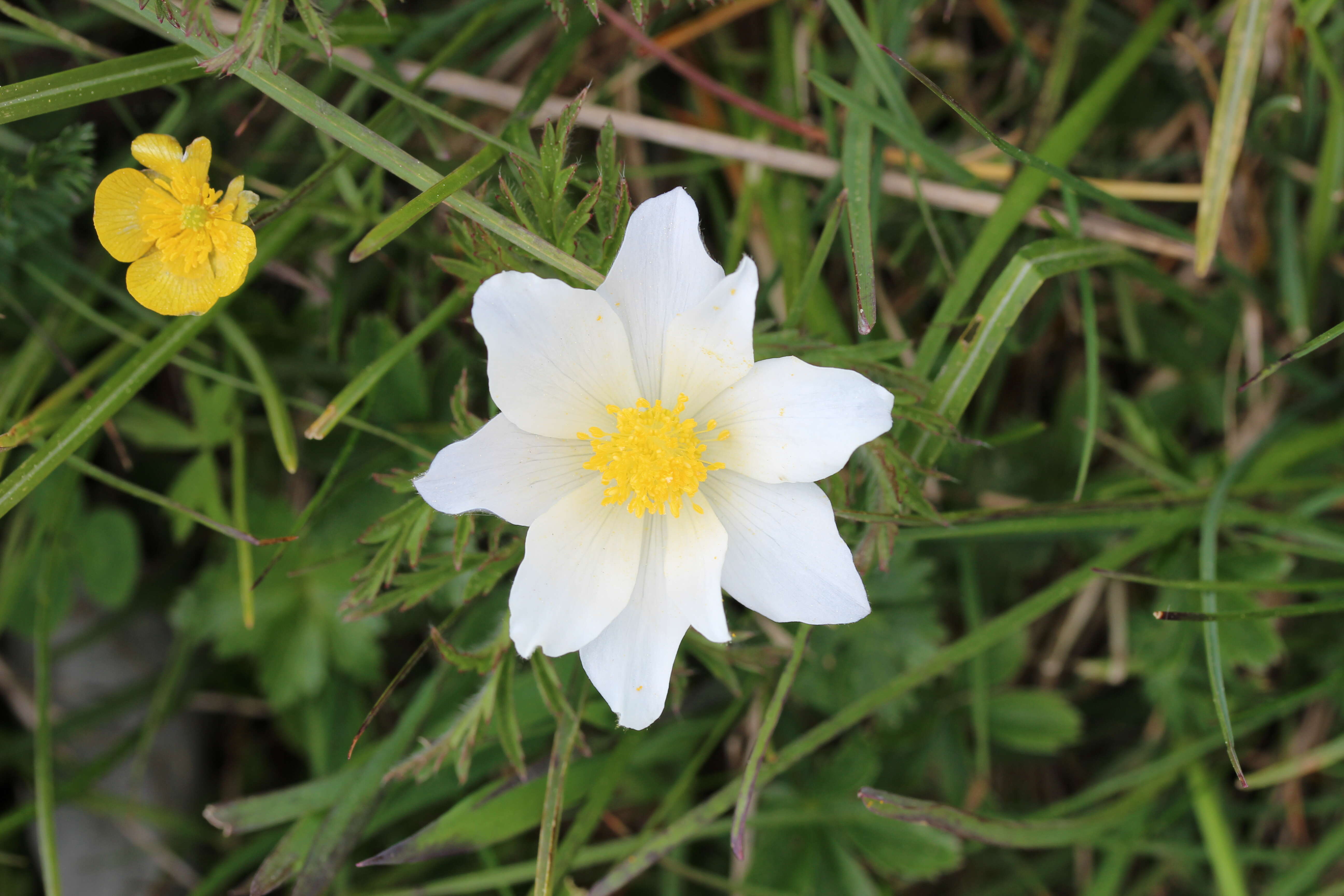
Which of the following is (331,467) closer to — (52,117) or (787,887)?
(52,117)

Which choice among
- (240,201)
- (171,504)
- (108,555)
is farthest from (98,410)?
(108,555)

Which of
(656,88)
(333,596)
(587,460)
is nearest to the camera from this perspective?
(587,460)

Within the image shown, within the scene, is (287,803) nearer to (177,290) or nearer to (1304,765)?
(177,290)

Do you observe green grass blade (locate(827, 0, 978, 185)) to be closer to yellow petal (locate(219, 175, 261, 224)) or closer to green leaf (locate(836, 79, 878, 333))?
green leaf (locate(836, 79, 878, 333))

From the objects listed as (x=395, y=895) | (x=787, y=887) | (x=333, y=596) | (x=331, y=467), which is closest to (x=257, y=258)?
(x=331, y=467)

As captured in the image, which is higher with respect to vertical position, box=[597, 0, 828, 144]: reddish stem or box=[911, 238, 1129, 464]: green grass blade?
box=[597, 0, 828, 144]: reddish stem

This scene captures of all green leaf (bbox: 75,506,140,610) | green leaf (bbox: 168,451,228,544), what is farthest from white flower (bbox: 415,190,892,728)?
green leaf (bbox: 75,506,140,610)
